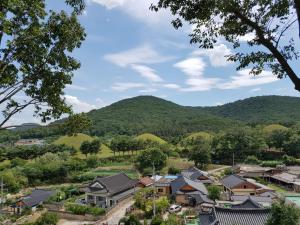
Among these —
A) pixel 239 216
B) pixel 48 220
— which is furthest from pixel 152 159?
pixel 239 216

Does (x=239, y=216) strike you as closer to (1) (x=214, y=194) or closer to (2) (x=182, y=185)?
(1) (x=214, y=194)

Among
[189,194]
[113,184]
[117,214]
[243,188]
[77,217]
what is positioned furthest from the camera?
[113,184]

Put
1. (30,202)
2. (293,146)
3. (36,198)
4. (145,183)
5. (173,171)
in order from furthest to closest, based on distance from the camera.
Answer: (293,146), (173,171), (145,183), (36,198), (30,202)

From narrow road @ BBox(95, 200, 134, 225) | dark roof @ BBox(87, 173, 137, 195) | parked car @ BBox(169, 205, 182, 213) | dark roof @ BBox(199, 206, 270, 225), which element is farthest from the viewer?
dark roof @ BBox(87, 173, 137, 195)

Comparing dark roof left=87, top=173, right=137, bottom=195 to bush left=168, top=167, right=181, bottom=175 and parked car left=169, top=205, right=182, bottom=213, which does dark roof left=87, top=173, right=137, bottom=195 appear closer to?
parked car left=169, top=205, right=182, bottom=213

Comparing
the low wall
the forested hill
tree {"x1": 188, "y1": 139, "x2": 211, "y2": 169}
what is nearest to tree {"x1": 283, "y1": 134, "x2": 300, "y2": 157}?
tree {"x1": 188, "y1": 139, "x2": 211, "y2": 169}

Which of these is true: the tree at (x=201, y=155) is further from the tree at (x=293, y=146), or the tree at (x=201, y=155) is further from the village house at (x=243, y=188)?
the village house at (x=243, y=188)
